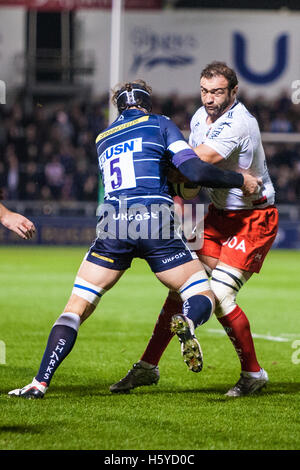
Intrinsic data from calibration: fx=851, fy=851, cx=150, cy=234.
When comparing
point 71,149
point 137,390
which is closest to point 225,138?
point 137,390

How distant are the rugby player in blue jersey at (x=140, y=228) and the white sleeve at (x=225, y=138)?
324 millimetres

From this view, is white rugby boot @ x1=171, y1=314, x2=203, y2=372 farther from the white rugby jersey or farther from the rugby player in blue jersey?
the white rugby jersey

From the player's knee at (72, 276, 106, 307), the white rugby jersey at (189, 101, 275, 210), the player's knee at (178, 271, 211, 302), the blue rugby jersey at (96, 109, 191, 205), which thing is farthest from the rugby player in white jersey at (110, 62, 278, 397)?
the player's knee at (72, 276, 106, 307)

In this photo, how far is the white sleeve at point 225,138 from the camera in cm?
564

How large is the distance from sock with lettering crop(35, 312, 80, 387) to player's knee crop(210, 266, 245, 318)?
105 cm

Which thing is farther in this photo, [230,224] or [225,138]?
[230,224]

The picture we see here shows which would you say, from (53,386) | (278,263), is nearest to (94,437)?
(53,386)

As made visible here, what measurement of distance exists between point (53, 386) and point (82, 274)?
108 centimetres

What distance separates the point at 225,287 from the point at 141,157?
1.12 meters

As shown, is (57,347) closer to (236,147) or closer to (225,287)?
(225,287)

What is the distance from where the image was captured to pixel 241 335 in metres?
5.91

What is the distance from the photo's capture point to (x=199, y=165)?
205 inches

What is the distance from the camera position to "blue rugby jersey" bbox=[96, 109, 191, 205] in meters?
5.38

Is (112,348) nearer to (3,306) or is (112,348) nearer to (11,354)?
(11,354)
